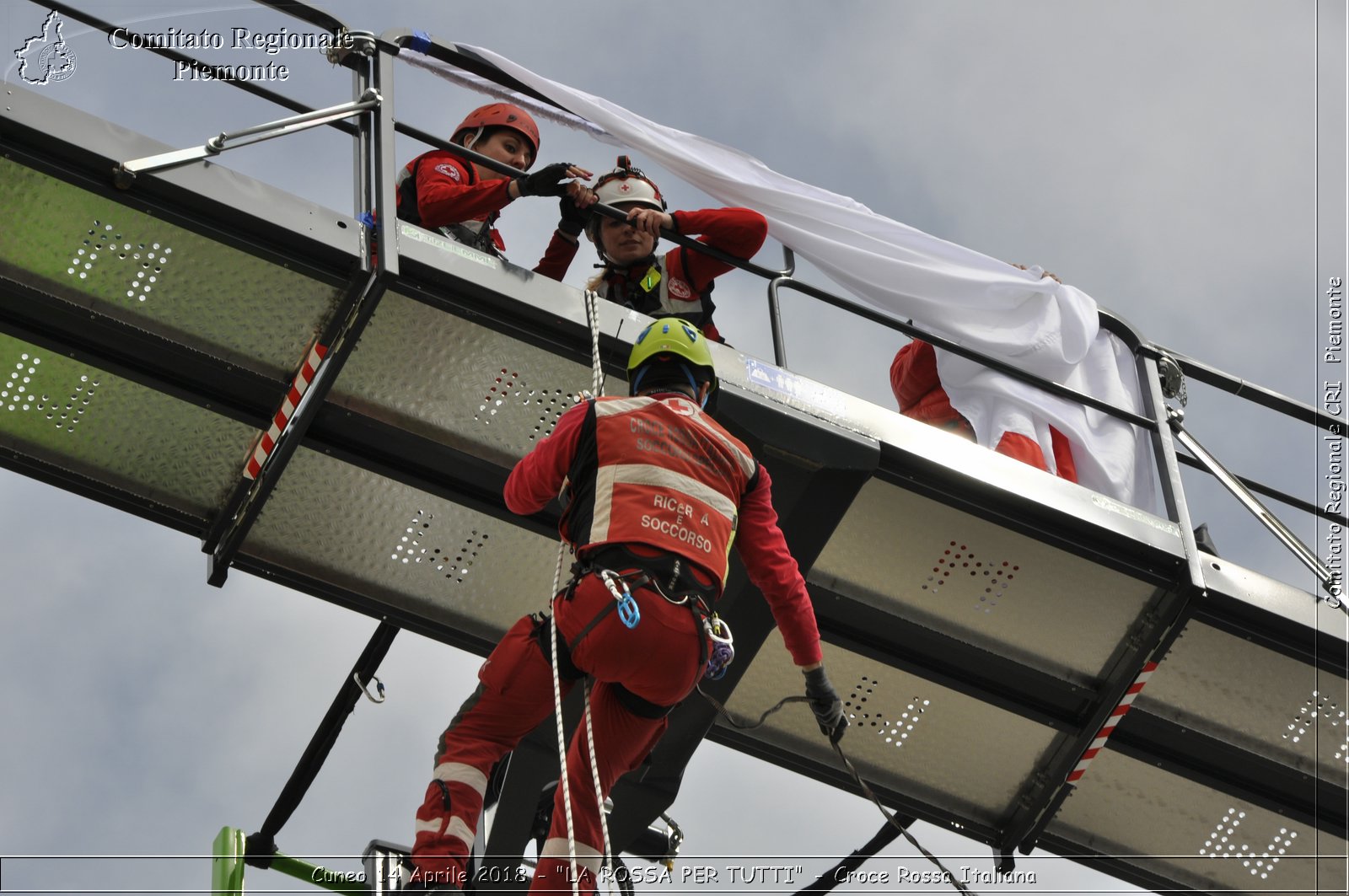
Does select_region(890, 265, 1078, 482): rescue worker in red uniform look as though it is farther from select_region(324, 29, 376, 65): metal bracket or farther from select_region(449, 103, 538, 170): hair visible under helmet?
select_region(324, 29, 376, 65): metal bracket

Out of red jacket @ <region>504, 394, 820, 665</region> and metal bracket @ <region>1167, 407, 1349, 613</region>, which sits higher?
metal bracket @ <region>1167, 407, 1349, 613</region>

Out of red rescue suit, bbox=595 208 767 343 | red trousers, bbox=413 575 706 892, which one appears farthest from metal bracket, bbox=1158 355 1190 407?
red trousers, bbox=413 575 706 892

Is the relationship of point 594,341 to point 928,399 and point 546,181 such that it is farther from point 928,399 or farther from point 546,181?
point 928,399

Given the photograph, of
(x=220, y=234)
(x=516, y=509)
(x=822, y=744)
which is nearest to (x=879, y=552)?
(x=822, y=744)

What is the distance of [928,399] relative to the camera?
869cm

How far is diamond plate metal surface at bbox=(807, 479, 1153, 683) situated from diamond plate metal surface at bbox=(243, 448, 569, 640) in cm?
140

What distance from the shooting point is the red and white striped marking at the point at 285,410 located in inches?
275

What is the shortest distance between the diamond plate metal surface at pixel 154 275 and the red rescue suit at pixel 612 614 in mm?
1274

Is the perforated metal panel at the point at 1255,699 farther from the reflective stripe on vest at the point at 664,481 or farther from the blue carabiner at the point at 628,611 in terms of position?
the blue carabiner at the point at 628,611

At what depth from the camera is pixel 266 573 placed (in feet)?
25.1

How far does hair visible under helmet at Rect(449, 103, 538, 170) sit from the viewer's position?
841cm

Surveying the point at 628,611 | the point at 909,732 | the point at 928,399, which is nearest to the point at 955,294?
the point at 928,399

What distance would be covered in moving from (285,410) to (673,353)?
5.60 feet

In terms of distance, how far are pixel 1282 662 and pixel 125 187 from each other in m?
5.68
